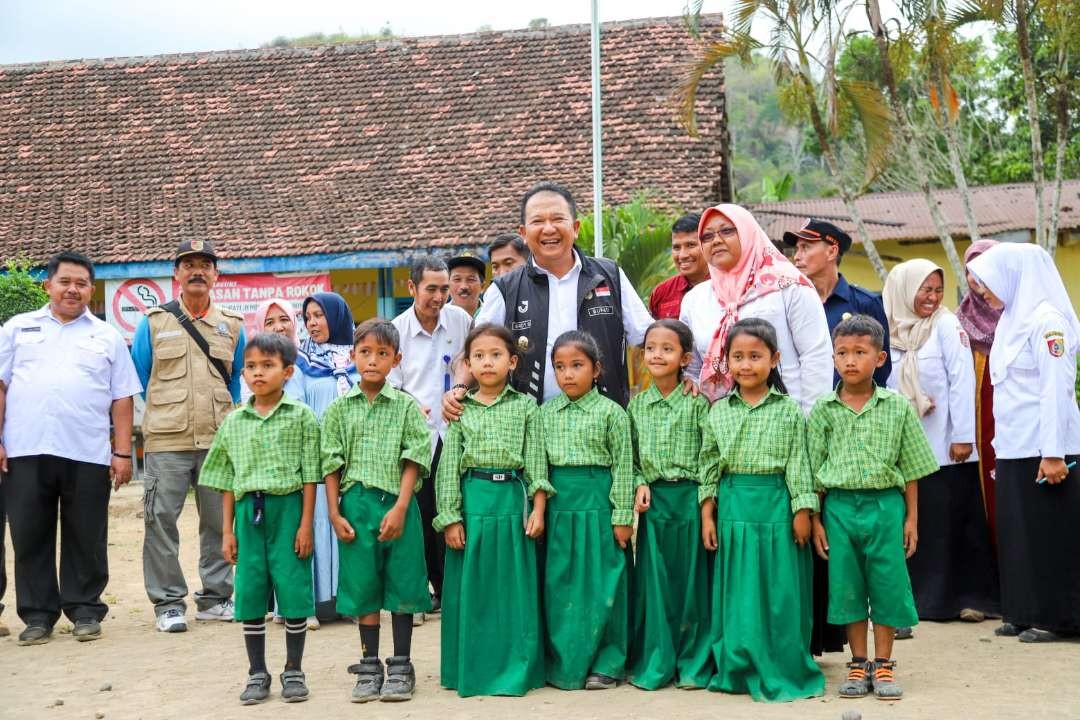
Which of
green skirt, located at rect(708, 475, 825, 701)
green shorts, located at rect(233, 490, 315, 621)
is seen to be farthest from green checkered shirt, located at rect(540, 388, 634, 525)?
green shorts, located at rect(233, 490, 315, 621)

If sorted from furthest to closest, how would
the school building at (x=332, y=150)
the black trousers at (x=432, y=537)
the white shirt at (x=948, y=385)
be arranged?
1. the school building at (x=332, y=150)
2. the white shirt at (x=948, y=385)
3. the black trousers at (x=432, y=537)

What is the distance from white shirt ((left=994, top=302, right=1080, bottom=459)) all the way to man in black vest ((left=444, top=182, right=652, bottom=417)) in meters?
1.91

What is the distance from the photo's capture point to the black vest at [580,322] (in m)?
5.16

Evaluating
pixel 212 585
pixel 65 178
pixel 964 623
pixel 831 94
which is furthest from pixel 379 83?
pixel 964 623

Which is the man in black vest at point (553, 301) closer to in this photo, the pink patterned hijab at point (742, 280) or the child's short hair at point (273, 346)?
the pink patterned hijab at point (742, 280)

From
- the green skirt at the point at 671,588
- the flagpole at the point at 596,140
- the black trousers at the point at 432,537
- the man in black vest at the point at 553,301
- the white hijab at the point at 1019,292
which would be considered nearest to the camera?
the green skirt at the point at 671,588

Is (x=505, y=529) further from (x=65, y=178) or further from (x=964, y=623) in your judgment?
(x=65, y=178)

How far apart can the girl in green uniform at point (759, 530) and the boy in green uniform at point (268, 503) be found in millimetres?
1609

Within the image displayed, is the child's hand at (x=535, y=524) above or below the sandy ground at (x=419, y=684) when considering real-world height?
above

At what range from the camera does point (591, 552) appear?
4895 mm

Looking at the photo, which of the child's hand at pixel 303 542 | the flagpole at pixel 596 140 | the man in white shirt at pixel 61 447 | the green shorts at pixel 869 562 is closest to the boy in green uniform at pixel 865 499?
the green shorts at pixel 869 562

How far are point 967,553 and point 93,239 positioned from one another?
13.4 m

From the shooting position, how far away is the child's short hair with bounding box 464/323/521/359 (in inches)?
195

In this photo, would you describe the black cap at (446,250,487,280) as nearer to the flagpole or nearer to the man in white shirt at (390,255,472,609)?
the man in white shirt at (390,255,472,609)
